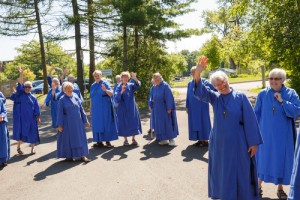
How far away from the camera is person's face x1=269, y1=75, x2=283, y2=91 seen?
17.6ft

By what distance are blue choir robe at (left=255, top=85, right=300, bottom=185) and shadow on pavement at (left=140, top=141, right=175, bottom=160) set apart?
11.6 ft

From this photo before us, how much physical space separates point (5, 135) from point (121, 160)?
9.11ft

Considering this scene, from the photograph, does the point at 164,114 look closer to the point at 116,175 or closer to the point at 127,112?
the point at 127,112

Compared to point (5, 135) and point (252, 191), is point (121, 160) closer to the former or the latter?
point (5, 135)

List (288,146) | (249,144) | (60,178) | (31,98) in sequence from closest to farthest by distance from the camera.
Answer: (249,144)
(288,146)
(60,178)
(31,98)

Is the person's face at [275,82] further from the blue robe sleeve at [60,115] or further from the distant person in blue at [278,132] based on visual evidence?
the blue robe sleeve at [60,115]

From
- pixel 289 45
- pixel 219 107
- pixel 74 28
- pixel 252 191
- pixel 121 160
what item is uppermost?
pixel 74 28

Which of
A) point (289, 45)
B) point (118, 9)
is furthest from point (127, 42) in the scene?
Answer: point (289, 45)

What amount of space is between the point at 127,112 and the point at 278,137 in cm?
549

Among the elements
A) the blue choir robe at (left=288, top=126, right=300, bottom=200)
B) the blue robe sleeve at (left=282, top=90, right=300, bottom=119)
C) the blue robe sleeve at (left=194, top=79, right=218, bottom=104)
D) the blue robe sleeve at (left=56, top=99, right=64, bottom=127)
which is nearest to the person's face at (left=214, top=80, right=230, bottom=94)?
the blue robe sleeve at (left=194, top=79, right=218, bottom=104)

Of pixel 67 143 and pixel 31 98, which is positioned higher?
pixel 31 98

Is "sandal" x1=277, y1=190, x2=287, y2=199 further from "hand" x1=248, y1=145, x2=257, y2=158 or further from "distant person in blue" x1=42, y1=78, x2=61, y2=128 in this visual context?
"distant person in blue" x1=42, y1=78, x2=61, y2=128

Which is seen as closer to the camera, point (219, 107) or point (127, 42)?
point (219, 107)

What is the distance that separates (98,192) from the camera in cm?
615
